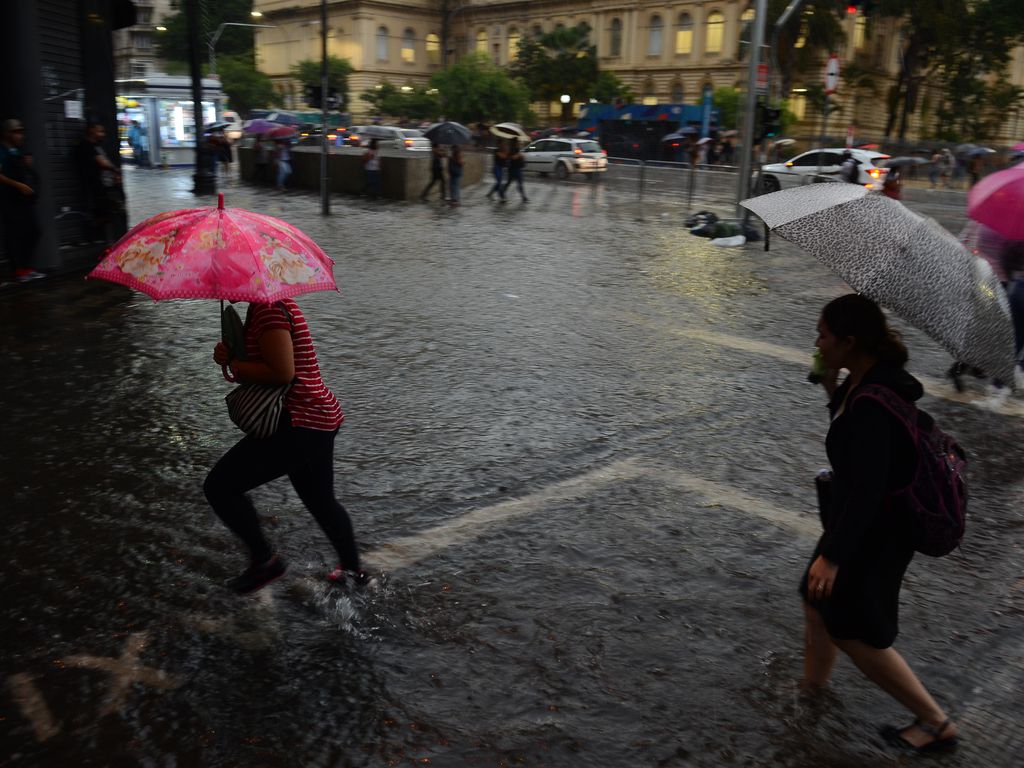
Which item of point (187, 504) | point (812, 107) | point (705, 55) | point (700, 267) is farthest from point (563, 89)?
point (187, 504)

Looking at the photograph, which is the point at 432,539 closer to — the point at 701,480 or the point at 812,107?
the point at 701,480

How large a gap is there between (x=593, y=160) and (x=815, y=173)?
8013mm

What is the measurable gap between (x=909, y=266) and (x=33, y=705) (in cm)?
325

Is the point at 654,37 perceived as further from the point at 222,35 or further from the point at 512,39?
the point at 222,35

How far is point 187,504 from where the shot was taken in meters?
5.12

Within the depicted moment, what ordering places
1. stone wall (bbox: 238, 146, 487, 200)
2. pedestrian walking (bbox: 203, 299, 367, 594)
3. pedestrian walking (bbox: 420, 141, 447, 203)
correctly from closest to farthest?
pedestrian walking (bbox: 203, 299, 367, 594)
pedestrian walking (bbox: 420, 141, 447, 203)
stone wall (bbox: 238, 146, 487, 200)

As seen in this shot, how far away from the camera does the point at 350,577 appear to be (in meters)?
4.26

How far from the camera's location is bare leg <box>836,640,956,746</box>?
3160 millimetres

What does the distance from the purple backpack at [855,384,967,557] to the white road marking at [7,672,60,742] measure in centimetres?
282

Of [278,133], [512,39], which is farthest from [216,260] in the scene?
[512,39]

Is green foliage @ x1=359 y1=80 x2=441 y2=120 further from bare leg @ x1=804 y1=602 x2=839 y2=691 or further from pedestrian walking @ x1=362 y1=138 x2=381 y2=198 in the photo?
bare leg @ x1=804 y1=602 x2=839 y2=691

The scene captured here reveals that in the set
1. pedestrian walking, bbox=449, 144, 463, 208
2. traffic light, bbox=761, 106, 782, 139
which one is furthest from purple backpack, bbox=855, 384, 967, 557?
pedestrian walking, bbox=449, 144, 463, 208

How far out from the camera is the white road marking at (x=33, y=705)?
3225 millimetres

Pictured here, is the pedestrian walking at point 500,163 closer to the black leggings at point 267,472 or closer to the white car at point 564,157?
the white car at point 564,157
